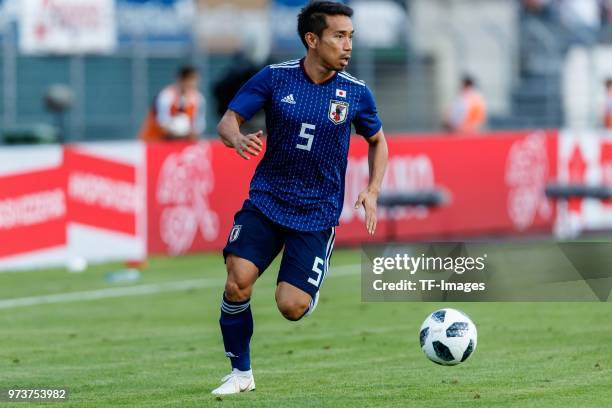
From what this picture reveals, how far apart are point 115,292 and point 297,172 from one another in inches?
282

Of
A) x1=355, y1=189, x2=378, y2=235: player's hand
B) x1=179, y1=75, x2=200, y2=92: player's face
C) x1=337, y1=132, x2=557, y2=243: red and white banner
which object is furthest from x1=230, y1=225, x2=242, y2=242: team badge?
x1=337, y1=132, x2=557, y2=243: red and white banner

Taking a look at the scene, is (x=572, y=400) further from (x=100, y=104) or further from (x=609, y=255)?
(x=100, y=104)

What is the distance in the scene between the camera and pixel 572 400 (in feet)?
27.3

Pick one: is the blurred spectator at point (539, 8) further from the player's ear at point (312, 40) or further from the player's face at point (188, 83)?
the player's ear at point (312, 40)

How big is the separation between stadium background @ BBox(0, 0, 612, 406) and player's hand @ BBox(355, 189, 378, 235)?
1.02 metres

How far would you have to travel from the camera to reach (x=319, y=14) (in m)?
8.70

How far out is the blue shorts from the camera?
28.3 feet

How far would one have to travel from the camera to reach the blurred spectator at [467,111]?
25.4 meters

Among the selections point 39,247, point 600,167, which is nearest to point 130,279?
point 39,247

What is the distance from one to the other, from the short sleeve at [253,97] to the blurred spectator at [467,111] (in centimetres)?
1686

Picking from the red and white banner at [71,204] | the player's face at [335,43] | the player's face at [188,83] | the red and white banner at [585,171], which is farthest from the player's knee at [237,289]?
the red and white banner at [585,171]

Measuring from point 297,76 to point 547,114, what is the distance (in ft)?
64.8

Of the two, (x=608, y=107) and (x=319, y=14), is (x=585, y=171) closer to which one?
(x=608, y=107)

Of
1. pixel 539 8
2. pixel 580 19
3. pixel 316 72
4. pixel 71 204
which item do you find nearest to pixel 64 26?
pixel 71 204
